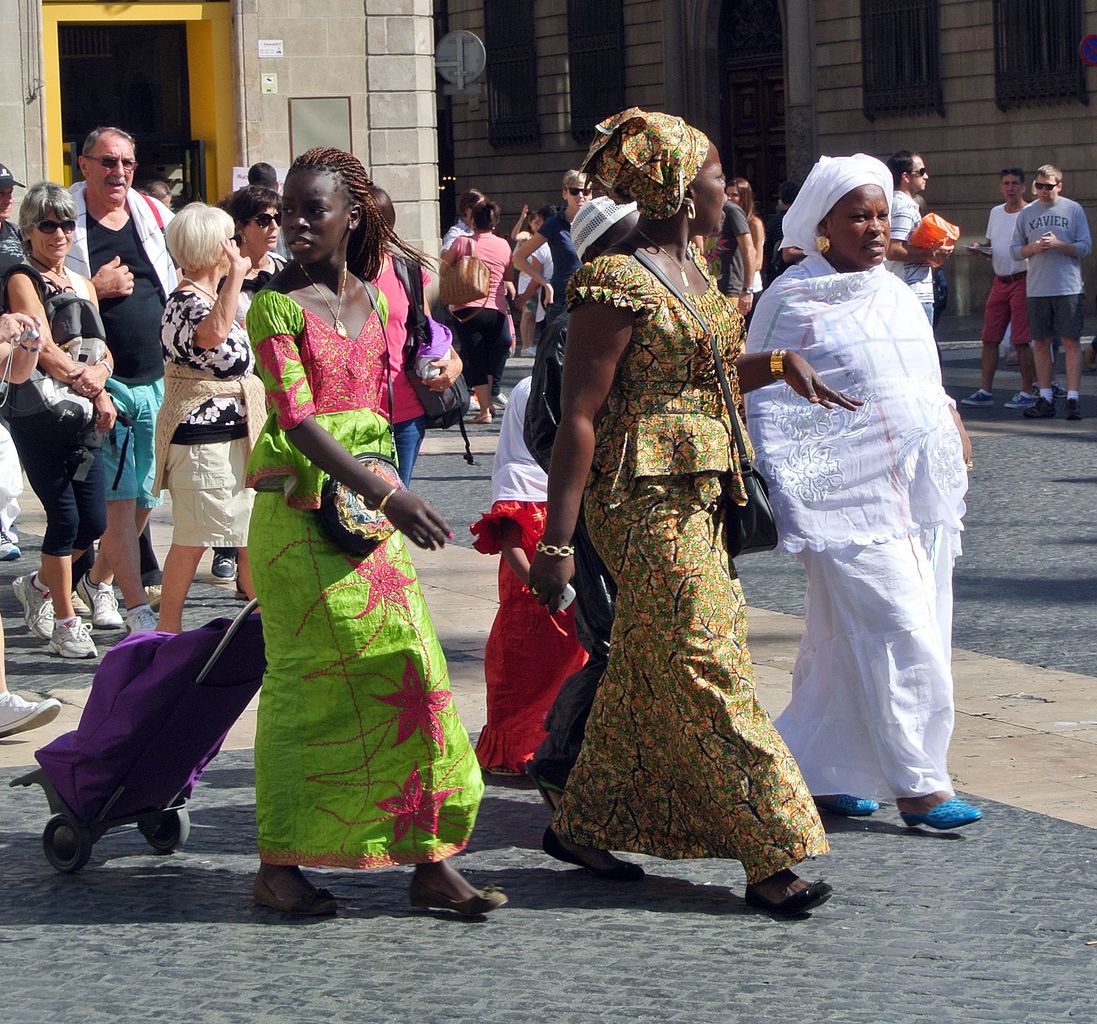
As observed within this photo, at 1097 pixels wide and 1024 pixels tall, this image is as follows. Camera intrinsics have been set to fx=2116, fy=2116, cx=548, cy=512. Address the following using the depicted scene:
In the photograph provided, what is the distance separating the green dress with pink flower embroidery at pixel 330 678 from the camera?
4.62 m

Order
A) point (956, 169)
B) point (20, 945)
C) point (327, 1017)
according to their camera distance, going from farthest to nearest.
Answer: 1. point (956, 169)
2. point (20, 945)
3. point (327, 1017)

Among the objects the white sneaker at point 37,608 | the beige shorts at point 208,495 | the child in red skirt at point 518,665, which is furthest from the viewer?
the white sneaker at point 37,608

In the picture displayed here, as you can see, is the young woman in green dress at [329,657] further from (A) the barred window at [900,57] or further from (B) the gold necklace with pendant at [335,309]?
(A) the barred window at [900,57]

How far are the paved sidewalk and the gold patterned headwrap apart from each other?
5.26 ft

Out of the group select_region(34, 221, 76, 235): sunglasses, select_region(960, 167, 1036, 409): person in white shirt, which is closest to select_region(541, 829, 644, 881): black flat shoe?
select_region(34, 221, 76, 235): sunglasses

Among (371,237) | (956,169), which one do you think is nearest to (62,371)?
(371,237)

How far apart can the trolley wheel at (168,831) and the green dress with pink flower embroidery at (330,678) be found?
629 millimetres

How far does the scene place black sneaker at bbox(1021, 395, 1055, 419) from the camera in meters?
15.6

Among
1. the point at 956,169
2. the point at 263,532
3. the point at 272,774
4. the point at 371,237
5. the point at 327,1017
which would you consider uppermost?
the point at 956,169

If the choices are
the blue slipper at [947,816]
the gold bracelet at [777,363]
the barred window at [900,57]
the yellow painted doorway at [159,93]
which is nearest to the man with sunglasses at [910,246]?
the blue slipper at [947,816]

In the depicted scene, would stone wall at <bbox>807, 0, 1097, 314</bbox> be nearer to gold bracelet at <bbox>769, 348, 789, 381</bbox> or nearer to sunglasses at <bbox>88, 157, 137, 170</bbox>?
sunglasses at <bbox>88, 157, 137, 170</bbox>

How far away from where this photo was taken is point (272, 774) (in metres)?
4.67

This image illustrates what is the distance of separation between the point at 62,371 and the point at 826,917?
3944 mm

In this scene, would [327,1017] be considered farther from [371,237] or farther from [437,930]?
[371,237]
